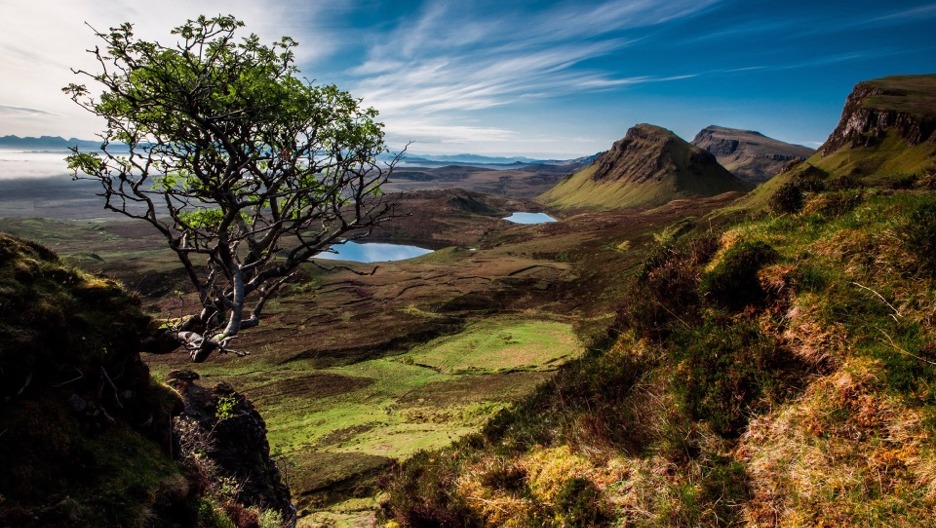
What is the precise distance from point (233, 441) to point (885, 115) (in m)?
183

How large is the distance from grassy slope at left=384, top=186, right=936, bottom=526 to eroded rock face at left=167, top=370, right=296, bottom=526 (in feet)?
12.8

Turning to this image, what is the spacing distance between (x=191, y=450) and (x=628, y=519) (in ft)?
30.1

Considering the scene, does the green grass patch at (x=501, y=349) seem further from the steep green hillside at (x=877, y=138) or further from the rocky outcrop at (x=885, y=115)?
the rocky outcrop at (x=885, y=115)

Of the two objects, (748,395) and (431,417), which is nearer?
(748,395)

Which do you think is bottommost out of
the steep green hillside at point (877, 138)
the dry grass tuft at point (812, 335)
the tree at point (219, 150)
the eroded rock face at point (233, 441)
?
the eroded rock face at point (233, 441)

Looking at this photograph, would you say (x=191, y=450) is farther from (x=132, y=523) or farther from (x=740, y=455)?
(x=740, y=455)

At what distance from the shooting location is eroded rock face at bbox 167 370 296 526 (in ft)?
37.4

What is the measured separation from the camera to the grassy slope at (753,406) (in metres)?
6.13

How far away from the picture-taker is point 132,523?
6211mm

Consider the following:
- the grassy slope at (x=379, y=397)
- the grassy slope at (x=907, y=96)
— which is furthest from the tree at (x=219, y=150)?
the grassy slope at (x=907, y=96)

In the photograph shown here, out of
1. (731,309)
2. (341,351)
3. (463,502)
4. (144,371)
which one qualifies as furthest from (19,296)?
(341,351)

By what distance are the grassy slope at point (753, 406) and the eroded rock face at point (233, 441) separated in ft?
12.8

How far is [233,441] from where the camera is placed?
43.4 feet

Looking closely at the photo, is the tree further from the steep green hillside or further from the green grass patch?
the steep green hillside
